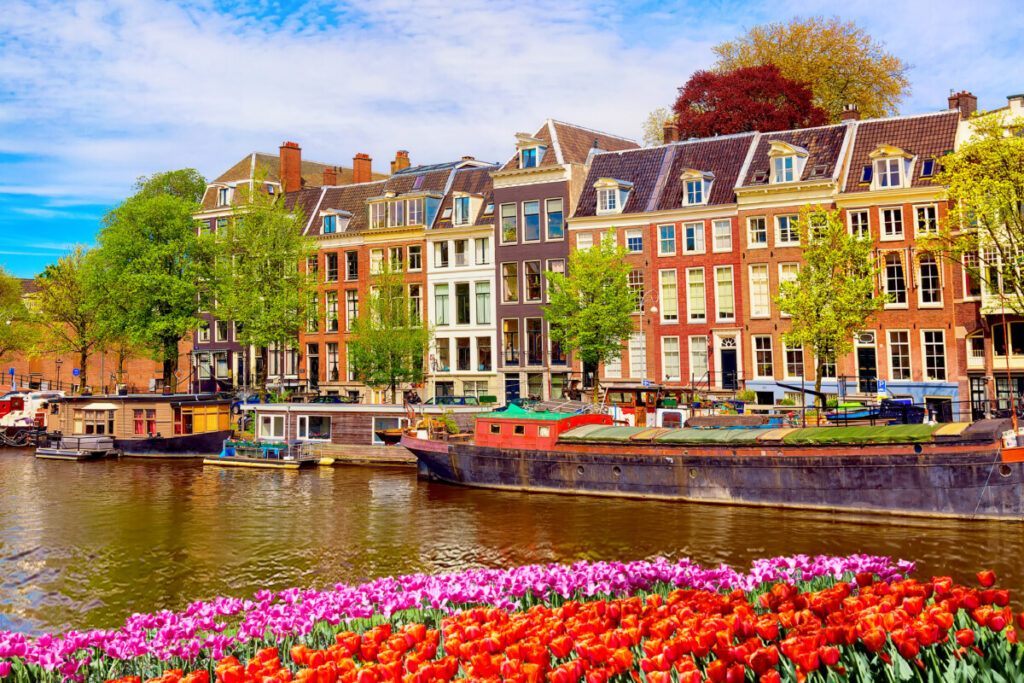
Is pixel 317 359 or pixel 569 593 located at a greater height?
pixel 317 359

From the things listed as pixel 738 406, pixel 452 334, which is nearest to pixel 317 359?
pixel 452 334

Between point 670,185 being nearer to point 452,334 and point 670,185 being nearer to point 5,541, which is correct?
point 452,334

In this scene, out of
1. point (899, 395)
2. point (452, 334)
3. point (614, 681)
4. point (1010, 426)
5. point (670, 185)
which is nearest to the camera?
point (614, 681)

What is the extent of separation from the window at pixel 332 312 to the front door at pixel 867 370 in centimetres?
3719

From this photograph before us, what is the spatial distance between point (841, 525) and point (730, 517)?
11.6 feet

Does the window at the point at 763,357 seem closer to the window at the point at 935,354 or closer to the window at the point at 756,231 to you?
the window at the point at 756,231

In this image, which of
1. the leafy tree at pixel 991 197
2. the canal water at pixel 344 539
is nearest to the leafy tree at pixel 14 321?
the canal water at pixel 344 539

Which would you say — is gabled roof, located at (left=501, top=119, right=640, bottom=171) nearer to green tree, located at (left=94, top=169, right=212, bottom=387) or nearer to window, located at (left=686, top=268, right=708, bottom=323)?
window, located at (left=686, top=268, right=708, bottom=323)

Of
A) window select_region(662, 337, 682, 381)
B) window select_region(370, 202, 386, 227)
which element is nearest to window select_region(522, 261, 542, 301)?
window select_region(662, 337, 682, 381)

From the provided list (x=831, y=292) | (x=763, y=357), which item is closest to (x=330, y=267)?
(x=763, y=357)

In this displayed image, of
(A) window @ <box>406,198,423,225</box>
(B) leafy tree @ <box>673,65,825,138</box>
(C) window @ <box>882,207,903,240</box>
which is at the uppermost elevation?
(B) leafy tree @ <box>673,65,825,138</box>

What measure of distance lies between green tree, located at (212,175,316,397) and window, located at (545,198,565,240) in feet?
57.3

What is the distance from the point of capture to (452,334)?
65.8m

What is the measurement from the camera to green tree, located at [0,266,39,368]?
8112 cm
